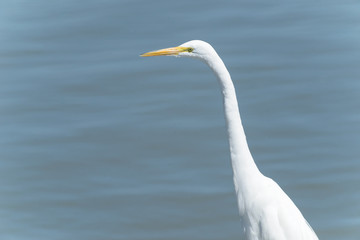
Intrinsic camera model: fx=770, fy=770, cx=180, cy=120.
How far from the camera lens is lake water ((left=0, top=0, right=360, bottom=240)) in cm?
583

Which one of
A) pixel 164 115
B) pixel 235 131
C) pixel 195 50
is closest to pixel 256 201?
pixel 235 131

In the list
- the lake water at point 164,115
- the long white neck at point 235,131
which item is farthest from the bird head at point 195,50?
the lake water at point 164,115

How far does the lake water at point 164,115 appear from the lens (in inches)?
229

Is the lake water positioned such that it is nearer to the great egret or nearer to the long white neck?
the great egret

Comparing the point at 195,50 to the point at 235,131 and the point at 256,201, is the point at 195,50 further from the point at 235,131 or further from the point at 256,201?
the point at 256,201

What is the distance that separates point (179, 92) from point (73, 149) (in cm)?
121

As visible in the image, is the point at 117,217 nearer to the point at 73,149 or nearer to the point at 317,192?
the point at 73,149

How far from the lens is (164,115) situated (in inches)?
276

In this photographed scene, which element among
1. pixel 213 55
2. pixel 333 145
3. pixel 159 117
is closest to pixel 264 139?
pixel 333 145

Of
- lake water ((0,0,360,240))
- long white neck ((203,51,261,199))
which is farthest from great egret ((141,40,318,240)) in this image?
lake water ((0,0,360,240))

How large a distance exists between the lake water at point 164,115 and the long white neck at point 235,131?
114cm

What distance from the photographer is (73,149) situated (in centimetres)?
670

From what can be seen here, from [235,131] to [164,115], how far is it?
2.73 m

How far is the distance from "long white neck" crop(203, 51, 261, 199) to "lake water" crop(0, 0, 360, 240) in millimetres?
1143
